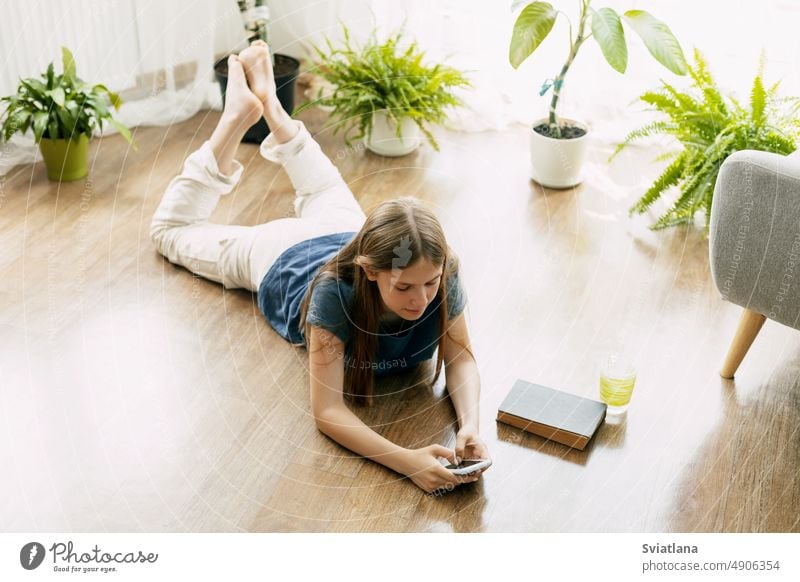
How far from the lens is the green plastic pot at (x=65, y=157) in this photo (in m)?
2.56

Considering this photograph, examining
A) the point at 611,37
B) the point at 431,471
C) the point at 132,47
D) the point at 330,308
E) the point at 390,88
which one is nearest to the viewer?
the point at 431,471

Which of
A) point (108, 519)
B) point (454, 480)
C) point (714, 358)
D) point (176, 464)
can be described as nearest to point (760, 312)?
point (714, 358)

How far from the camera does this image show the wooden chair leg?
1871 millimetres

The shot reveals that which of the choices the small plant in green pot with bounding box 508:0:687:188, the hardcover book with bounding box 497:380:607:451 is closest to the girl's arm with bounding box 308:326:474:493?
the hardcover book with bounding box 497:380:607:451

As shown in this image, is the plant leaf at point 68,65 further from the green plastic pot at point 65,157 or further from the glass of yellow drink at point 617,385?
the glass of yellow drink at point 617,385

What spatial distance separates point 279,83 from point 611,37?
103 centimetres

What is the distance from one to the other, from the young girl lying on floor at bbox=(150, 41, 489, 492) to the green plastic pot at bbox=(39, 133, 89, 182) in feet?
1.54

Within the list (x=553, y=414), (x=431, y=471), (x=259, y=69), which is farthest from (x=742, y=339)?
(x=259, y=69)

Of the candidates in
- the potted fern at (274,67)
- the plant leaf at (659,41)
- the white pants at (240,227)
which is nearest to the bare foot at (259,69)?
the white pants at (240,227)

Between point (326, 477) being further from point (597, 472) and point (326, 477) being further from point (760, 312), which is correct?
point (760, 312)

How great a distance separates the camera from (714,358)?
203 cm

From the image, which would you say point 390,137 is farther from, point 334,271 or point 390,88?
point 334,271

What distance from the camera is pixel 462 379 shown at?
184 centimetres

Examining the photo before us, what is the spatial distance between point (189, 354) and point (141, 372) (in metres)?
0.11
